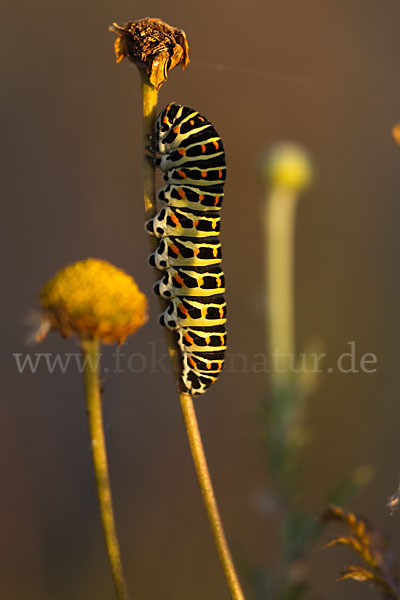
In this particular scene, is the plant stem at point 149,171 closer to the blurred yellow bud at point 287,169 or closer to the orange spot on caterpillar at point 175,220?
the orange spot on caterpillar at point 175,220

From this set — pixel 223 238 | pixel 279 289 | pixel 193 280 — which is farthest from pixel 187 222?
pixel 223 238

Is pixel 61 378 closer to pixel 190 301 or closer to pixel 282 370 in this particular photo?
pixel 282 370

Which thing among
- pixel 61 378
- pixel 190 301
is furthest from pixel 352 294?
pixel 190 301

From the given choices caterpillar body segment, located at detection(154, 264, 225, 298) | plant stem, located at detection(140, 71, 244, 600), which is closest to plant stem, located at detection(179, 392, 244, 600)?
plant stem, located at detection(140, 71, 244, 600)

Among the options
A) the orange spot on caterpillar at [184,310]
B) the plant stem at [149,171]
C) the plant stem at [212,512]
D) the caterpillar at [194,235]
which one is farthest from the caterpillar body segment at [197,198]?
A: the plant stem at [212,512]

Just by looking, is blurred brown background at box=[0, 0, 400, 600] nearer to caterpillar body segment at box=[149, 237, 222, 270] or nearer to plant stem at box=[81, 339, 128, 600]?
caterpillar body segment at box=[149, 237, 222, 270]

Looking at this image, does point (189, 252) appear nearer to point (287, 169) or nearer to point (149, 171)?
point (149, 171)
